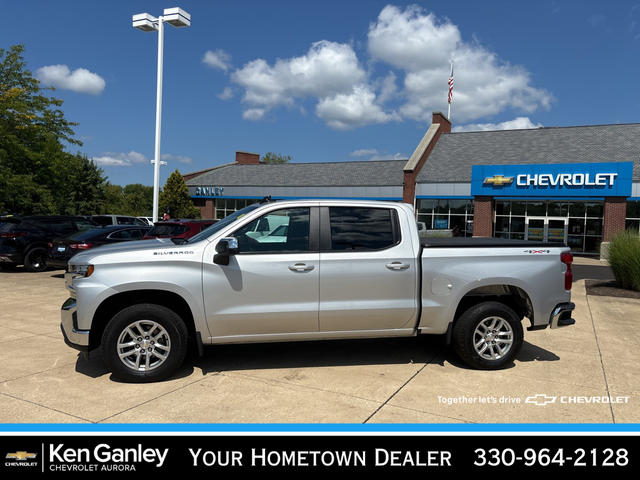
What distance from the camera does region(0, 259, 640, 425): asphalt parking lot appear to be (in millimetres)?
4238

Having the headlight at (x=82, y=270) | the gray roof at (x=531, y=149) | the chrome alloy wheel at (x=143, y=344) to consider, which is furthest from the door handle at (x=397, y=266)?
the gray roof at (x=531, y=149)

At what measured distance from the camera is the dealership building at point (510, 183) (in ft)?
89.0

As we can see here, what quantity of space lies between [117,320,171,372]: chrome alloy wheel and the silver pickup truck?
0.01 meters

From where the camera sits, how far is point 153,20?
20.6 m

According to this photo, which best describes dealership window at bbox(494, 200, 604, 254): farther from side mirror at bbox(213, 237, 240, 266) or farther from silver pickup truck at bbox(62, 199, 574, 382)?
side mirror at bbox(213, 237, 240, 266)

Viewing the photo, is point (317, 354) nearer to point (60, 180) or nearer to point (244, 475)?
point (244, 475)

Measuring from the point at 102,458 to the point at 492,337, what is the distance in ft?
13.1

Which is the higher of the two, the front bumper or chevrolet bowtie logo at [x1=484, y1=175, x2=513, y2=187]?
chevrolet bowtie logo at [x1=484, y1=175, x2=513, y2=187]

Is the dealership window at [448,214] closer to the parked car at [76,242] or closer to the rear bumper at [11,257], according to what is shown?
the parked car at [76,242]

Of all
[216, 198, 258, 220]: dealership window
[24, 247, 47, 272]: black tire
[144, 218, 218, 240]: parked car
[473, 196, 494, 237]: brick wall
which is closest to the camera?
[144, 218, 218, 240]: parked car

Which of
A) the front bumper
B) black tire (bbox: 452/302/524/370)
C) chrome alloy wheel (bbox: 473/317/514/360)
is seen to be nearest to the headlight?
the front bumper

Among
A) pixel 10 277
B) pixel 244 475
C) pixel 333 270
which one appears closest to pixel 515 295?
pixel 333 270

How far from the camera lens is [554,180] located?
1094 inches

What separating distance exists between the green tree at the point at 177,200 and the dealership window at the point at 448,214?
18.8m
